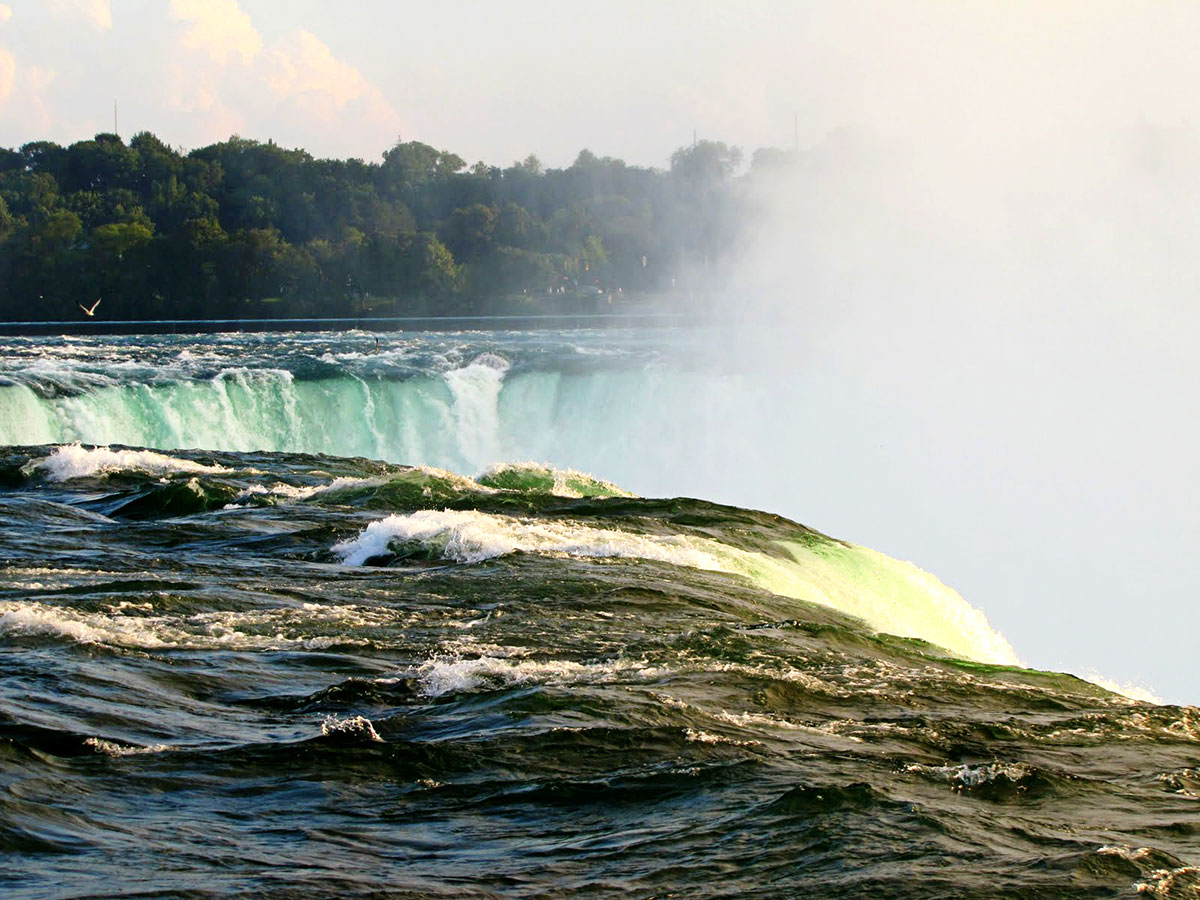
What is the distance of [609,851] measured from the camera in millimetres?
6465

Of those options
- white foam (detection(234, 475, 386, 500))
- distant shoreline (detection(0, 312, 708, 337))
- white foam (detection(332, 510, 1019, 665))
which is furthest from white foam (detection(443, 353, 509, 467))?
distant shoreline (detection(0, 312, 708, 337))

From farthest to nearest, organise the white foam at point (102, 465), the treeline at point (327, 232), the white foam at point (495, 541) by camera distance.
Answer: the treeline at point (327, 232)
the white foam at point (102, 465)
the white foam at point (495, 541)

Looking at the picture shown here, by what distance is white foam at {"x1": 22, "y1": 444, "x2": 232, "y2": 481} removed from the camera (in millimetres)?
20719

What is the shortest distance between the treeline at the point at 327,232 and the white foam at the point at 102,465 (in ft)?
236

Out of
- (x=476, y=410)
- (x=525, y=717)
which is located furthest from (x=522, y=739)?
(x=476, y=410)

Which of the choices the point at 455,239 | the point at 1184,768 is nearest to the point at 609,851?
the point at 1184,768

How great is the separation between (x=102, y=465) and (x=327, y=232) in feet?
330

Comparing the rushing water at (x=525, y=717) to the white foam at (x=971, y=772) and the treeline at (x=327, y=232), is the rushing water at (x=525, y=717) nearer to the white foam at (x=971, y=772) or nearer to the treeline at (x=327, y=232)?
the white foam at (x=971, y=772)

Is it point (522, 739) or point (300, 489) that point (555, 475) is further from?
point (522, 739)

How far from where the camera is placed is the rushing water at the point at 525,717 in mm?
6301

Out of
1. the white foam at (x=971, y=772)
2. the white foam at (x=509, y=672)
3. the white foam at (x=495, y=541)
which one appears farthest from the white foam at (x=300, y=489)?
the white foam at (x=971, y=772)

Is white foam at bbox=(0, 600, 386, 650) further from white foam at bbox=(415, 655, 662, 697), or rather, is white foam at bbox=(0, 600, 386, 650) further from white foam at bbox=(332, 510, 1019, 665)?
white foam at bbox=(332, 510, 1019, 665)

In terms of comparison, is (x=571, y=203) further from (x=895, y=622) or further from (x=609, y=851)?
(x=609, y=851)

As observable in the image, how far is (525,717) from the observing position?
857cm
